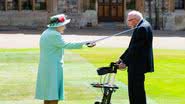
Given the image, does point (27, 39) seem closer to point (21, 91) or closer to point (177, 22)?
point (177, 22)

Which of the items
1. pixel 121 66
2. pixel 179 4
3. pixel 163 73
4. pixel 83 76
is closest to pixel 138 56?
pixel 121 66

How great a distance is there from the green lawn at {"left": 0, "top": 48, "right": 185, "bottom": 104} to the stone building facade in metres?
11.6

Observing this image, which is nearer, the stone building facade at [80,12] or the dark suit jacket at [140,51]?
the dark suit jacket at [140,51]

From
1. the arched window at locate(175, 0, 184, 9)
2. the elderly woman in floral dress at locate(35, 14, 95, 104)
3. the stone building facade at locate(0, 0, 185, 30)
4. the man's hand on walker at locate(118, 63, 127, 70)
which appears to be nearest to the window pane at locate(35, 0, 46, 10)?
the stone building facade at locate(0, 0, 185, 30)

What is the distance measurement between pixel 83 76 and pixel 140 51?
660 centimetres

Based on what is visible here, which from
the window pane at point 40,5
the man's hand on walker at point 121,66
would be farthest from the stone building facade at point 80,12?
the man's hand on walker at point 121,66

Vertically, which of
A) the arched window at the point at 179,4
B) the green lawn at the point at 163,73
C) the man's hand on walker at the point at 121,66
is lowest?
the green lawn at the point at 163,73

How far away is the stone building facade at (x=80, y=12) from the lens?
110 ft

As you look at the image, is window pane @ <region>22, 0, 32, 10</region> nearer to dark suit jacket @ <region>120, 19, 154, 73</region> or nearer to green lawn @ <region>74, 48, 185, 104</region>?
green lawn @ <region>74, 48, 185, 104</region>

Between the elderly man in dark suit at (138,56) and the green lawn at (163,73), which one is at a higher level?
the elderly man in dark suit at (138,56)

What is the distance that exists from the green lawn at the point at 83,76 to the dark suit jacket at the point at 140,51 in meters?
2.79

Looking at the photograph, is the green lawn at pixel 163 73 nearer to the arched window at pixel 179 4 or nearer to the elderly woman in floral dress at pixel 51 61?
the elderly woman in floral dress at pixel 51 61

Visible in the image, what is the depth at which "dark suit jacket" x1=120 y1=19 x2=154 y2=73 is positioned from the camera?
8641mm

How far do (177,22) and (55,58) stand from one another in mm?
26315
